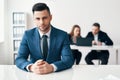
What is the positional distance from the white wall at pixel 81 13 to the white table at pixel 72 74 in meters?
4.60

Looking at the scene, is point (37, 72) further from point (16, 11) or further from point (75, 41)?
point (16, 11)

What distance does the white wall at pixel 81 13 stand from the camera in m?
6.31

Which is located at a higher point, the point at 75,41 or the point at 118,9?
the point at 118,9

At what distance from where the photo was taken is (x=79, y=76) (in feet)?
4.91

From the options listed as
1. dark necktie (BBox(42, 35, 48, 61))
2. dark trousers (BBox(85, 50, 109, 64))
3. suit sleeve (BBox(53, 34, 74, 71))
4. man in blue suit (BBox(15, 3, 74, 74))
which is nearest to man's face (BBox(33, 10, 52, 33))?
man in blue suit (BBox(15, 3, 74, 74))

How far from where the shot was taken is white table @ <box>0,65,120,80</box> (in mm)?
1460

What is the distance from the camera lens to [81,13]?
6316 mm

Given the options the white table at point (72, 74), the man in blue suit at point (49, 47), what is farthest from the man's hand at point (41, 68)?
the man in blue suit at point (49, 47)

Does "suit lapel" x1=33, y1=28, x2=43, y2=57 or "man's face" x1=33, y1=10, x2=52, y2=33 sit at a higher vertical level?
"man's face" x1=33, y1=10, x2=52, y2=33

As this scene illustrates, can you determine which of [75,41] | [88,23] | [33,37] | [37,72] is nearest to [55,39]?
[33,37]

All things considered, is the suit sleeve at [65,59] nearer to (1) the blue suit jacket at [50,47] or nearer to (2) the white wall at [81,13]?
(1) the blue suit jacket at [50,47]

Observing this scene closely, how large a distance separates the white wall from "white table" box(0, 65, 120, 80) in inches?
181

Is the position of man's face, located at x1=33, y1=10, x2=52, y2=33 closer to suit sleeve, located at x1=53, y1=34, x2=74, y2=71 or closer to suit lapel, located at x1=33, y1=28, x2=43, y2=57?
suit lapel, located at x1=33, y1=28, x2=43, y2=57

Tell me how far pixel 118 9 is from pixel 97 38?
1643mm
